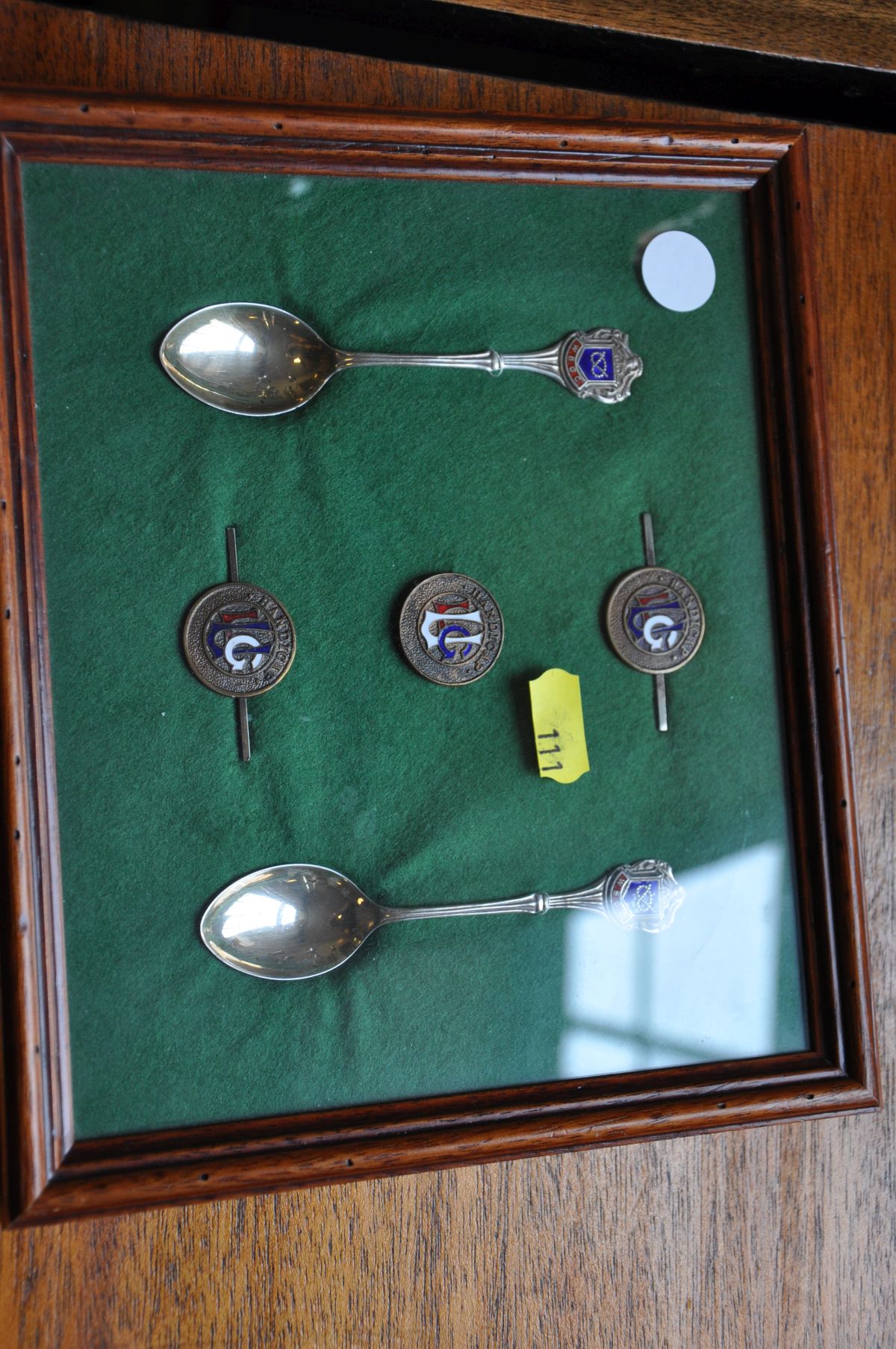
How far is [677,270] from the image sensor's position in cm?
105

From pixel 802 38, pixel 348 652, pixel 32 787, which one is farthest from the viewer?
pixel 802 38

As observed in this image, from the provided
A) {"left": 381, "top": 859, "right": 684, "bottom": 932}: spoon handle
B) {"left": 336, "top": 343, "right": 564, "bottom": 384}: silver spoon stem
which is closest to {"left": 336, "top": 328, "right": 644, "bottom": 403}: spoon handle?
{"left": 336, "top": 343, "right": 564, "bottom": 384}: silver spoon stem

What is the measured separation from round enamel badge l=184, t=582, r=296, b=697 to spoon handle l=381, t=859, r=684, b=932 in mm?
263

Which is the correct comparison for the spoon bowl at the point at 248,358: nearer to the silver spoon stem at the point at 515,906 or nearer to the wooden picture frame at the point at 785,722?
the wooden picture frame at the point at 785,722

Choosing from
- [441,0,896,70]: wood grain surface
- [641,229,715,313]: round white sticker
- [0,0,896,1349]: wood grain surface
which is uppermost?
[441,0,896,70]: wood grain surface

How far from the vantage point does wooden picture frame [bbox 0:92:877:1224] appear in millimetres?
857

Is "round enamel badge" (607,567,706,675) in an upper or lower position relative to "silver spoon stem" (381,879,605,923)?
upper

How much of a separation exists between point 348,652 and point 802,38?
2.65ft

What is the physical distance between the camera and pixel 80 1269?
36.6 inches

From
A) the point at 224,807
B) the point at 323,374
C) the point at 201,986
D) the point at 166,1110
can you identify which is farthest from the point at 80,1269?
the point at 323,374

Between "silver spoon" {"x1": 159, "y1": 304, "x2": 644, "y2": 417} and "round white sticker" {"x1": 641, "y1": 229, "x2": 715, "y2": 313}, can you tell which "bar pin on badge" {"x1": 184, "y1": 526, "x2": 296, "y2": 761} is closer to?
"silver spoon" {"x1": 159, "y1": 304, "x2": 644, "y2": 417}

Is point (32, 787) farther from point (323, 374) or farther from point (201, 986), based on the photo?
point (323, 374)

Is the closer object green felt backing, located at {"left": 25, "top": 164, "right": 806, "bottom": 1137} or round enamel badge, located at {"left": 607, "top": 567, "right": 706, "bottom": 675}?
green felt backing, located at {"left": 25, "top": 164, "right": 806, "bottom": 1137}

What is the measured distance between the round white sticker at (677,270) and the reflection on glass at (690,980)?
1.83ft
